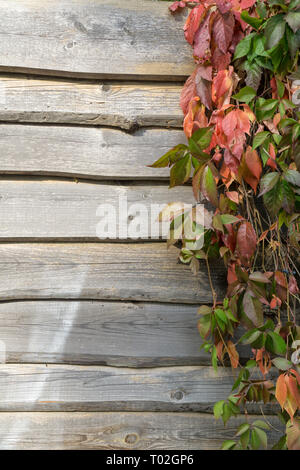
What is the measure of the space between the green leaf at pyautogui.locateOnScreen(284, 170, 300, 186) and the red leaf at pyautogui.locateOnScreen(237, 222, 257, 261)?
162 millimetres

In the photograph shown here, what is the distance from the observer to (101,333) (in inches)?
55.6

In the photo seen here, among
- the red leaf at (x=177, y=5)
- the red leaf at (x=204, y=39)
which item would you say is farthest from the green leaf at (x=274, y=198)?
the red leaf at (x=177, y=5)

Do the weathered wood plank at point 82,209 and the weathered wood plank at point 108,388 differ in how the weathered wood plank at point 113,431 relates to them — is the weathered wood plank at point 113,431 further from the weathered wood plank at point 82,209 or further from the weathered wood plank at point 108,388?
the weathered wood plank at point 82,209

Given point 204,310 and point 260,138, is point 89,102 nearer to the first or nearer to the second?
point 260,138

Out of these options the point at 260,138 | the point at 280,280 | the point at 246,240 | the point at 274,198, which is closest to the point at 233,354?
the point at 280,280

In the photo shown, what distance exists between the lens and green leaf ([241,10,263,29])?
121cm

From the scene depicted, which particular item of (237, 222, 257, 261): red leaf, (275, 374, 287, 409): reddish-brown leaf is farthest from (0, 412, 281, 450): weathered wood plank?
(237, 222, 257, 261): red leaf

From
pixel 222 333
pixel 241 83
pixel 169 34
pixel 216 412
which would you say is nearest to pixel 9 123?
pixel 169 34

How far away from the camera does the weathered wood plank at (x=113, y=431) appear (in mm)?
1384

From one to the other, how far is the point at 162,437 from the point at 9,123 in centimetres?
112

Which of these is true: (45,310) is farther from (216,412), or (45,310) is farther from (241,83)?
(241,83)

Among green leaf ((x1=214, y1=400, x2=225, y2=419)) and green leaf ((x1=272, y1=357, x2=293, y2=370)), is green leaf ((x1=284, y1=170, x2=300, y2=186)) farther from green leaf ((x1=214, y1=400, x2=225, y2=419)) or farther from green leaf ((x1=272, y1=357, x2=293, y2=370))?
green leaf ((x1=214, y1=400, x2=225, y2=419))

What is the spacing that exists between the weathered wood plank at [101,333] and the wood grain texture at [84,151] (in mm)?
424

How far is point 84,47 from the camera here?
141 centimetres
